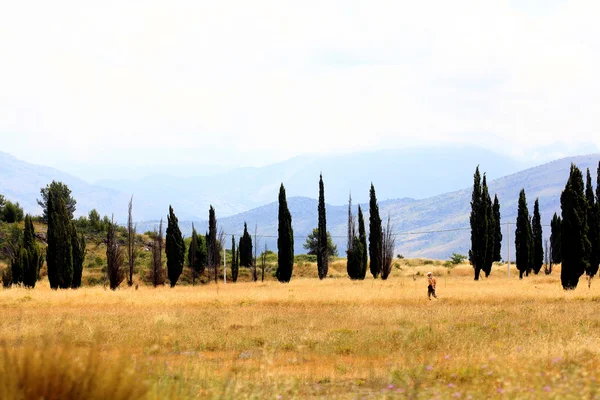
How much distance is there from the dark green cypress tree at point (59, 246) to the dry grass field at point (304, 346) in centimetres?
1080

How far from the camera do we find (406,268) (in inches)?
3428

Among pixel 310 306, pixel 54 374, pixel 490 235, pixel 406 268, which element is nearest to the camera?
pixel 54 374

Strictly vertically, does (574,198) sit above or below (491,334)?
above

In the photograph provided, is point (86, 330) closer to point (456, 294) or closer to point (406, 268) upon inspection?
point (456, 294)

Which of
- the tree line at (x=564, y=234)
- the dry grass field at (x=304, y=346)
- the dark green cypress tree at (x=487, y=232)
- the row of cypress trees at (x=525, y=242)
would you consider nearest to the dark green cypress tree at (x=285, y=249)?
the tree line at (x=564, y=234)

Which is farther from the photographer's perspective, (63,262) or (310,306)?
(63,262)

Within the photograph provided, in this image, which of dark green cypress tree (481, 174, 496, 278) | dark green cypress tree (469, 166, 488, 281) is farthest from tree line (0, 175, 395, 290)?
dark green cypress tree (481, 174, 496, 278)

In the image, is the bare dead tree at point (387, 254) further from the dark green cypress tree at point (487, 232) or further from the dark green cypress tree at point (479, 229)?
the dark green cypress tree at point (487, 232)

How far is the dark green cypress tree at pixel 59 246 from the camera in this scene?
4681cm

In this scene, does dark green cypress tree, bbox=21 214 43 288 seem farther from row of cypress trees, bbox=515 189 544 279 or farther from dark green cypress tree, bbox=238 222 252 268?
row of cypress trees, bbox=515 189 544 279

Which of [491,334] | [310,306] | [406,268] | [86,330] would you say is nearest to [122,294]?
[310,306]

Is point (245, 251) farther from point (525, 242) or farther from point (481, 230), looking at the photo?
point (525, 242)

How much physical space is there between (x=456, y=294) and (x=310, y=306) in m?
8.16

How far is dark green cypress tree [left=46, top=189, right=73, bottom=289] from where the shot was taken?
46.8m
